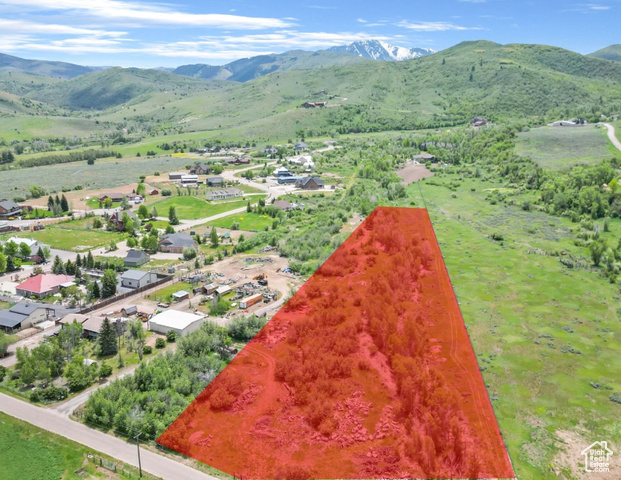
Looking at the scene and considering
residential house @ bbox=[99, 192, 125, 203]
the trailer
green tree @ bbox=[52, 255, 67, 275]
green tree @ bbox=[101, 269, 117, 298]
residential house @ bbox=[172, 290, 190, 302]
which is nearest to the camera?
the trailer

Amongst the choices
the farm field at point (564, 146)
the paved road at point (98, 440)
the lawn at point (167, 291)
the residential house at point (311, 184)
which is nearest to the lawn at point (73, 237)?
the lawn at point (167, 291)

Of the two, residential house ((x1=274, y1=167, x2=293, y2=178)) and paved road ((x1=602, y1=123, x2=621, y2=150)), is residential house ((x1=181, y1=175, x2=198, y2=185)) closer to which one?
residential house ((x1=274, y1=167, x2=293, y2=178))

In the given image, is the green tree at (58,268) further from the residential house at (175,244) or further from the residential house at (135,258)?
the residential house at (175,244)

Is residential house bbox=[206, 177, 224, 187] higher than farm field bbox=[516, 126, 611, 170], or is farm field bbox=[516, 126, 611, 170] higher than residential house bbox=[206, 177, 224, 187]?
farm field bbox=[516, 126, 611, 170]

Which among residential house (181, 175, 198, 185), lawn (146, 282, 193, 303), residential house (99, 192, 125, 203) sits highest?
residential house (181, 175, 198, 185)

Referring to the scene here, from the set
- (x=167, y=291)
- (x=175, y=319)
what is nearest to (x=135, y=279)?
(x=167, y=291)

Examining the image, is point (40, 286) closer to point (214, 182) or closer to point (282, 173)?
point (214, 182)

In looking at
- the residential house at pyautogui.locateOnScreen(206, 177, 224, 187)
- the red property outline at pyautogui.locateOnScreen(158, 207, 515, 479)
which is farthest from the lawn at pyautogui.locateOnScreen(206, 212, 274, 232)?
the red property outline at pyautogui.locateOnScreen(158, 207, 515, 479)
